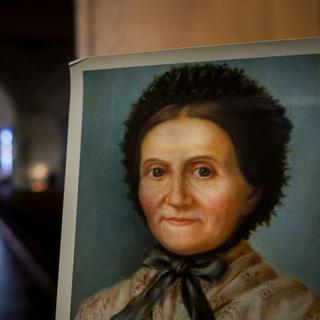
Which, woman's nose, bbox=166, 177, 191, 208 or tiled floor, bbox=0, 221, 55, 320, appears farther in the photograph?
tiled floor, bbox=0, 221, 55, 320

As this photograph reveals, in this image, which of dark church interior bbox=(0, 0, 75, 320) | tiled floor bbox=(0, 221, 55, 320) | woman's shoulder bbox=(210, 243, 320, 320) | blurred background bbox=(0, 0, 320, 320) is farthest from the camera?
dark church interior bbox=(0, 0, 75, 320)

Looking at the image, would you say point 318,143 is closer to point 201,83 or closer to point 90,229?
point 201,83

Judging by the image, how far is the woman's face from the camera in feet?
1.12

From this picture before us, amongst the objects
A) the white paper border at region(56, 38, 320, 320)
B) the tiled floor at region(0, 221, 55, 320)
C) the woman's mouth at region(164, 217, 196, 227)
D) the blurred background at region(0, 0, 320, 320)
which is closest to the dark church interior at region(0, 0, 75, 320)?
the blurred background at region(0, 0, 320, 320)

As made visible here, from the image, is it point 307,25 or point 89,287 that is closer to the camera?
point 89,287

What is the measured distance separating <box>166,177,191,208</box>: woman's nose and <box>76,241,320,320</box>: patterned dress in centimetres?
5

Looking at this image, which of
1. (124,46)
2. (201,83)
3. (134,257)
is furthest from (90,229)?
(124,46)

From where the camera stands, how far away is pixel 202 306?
1.10ft

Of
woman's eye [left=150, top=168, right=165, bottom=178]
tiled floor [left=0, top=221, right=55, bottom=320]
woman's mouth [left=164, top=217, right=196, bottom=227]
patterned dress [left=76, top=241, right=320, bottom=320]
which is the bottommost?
tiled floor [left=0, top=221, right=55, bottom=320]

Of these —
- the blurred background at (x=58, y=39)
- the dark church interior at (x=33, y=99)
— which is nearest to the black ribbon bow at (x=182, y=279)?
the blurred background at (x=58, y=39)

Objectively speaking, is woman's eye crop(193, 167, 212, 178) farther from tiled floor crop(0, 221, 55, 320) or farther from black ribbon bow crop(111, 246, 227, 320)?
tiled floor crop(0, 221, 55, 320)

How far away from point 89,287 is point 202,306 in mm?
109

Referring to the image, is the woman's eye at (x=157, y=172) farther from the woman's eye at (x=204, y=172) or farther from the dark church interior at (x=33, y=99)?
the dark church interior at (x=33, y=99)

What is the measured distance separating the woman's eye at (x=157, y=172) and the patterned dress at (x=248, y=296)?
0.26 ft
